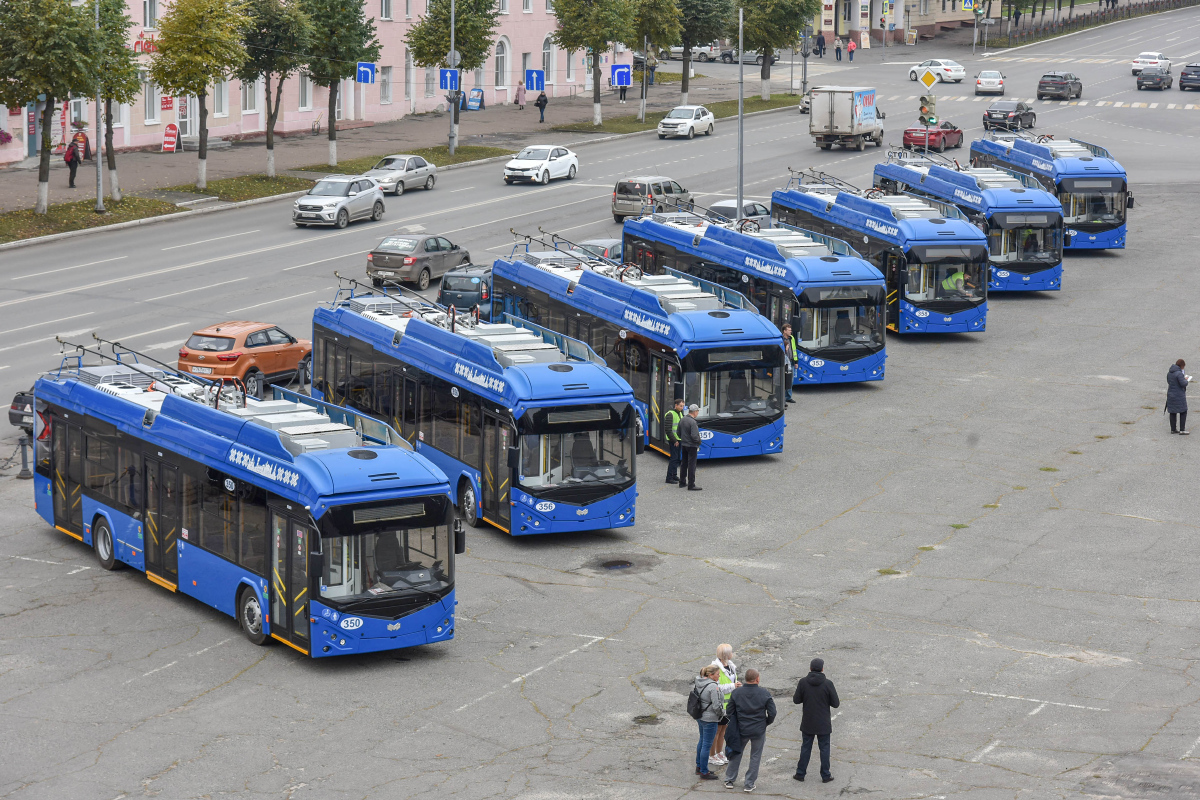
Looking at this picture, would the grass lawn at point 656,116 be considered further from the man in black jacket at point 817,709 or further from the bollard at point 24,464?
the man in black jacket at point 817,709

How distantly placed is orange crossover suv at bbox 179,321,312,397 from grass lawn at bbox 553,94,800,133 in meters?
44.7

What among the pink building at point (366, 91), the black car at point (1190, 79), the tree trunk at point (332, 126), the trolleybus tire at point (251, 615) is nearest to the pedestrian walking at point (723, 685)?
the trolleybus tire at point (251, 615)

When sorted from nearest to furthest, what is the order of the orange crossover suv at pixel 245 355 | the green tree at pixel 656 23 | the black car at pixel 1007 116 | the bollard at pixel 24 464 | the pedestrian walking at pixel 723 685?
the pedestrian walking at pixel 723 685
the bollard at pixel 24 464
the orange crossover suv at pixel 245 355
the black car at pixel 1007 116
the green tree at pixel 656 23

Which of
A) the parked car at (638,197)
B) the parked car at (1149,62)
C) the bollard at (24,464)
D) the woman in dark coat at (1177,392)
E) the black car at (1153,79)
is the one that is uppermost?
the parked car at (1149,62)

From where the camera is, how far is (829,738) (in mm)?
15664

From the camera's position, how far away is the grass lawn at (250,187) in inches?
2222

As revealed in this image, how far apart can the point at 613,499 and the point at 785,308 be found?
1126cm

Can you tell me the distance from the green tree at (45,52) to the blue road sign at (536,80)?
3783 centimetres

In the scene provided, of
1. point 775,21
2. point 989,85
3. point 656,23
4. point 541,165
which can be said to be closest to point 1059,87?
point 989,85

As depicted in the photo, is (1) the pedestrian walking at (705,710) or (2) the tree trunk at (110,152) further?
(2) the tree trunk at (110,152)

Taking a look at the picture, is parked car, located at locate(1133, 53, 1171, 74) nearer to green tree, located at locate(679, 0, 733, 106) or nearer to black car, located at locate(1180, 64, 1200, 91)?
black car, located at locate(1180, 64, 1200, 91)

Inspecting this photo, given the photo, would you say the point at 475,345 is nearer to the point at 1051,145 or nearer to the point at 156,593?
the point at 156,593

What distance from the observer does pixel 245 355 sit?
32.0 metres

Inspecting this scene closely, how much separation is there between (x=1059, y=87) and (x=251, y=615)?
7662 centimetres
